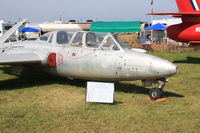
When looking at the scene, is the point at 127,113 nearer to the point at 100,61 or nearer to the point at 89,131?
the point at 89,131

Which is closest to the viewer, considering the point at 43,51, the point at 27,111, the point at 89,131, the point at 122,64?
the point at 89,131

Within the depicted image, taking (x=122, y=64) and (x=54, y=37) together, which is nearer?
(x=122, y=64)

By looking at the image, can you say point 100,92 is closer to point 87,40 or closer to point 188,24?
point 87,40

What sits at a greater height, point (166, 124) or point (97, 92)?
point (97, 92)

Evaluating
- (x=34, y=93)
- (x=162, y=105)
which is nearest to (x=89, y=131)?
(x=162, y=105)

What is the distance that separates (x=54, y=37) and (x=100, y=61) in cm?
281

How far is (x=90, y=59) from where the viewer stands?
8711 mm

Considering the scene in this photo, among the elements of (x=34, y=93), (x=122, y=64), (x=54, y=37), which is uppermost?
(x=54, y=37)

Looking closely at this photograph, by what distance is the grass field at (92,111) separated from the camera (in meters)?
5.65

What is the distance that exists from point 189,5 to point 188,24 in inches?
69.0

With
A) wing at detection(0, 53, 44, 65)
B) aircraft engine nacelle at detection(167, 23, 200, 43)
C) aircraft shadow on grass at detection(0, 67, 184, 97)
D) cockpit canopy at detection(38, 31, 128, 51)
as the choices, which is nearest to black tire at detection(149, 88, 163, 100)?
aircraft shadow on grass at detection(0, 67, 184, 97)

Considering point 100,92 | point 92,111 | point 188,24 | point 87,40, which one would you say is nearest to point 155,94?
point 100,92

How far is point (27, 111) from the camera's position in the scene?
6.78m

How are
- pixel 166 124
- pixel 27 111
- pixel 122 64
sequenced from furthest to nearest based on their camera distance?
pixel 122 64, pixel 27 111, pixel 166 124
